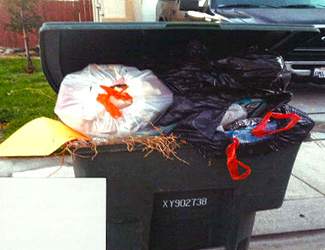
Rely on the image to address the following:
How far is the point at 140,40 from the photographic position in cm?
180

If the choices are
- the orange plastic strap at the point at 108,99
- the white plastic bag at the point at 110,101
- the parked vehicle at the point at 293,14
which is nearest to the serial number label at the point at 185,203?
the white plastic bag at the point at 110,101

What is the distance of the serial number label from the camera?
1.75m

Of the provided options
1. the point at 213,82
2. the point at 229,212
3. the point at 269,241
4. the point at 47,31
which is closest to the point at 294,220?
the point at 269,241

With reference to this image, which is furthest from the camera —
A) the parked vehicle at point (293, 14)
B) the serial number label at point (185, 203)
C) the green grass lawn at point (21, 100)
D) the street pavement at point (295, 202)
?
the parked vehicle at point (293, 14)

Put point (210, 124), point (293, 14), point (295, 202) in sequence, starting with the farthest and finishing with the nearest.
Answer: point (293, 14)
point (295, 202)
point (210, 124)

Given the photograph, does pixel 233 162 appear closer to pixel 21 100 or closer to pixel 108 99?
pixel 108 99

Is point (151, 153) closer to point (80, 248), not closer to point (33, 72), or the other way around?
point (80, 248)

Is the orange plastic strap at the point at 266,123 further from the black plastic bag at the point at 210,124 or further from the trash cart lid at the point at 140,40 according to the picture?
the trash cart lid at the point at 140,40

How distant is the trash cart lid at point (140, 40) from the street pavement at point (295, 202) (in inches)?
25.6

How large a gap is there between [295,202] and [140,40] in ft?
7.04

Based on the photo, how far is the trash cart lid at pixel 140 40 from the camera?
1619mm

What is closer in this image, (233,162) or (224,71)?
(233,162)

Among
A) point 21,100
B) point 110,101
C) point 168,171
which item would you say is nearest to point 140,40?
point 110,101

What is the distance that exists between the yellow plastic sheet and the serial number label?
493 millimetres
